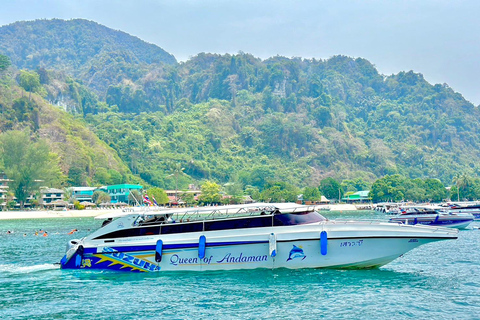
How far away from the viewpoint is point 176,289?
78.3 feet

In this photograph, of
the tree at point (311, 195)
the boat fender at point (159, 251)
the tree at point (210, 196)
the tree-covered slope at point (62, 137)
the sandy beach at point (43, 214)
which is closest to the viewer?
the boat fender at point (159, 251)

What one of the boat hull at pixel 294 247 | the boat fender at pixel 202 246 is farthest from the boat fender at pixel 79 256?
the boat fender at pixel 202 246

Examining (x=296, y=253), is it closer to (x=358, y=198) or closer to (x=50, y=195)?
(x=50, y=195)

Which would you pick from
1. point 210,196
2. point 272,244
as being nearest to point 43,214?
point 210,196

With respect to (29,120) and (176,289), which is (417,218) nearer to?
(176,289)

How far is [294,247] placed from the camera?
2597 centimetres

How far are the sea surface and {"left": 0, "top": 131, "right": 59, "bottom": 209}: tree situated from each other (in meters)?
106

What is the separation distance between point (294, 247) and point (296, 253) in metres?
0.29

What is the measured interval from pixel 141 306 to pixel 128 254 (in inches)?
240

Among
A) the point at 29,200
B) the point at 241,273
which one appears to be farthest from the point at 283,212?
the point at 29,200

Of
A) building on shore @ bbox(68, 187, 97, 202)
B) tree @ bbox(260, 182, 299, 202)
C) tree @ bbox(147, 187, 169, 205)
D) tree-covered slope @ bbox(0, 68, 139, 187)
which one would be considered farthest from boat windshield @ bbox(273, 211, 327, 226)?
tree-covered slope @ bbox(0, 68, 139, 187)

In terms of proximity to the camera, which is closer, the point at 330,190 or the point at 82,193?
the point at 82,193

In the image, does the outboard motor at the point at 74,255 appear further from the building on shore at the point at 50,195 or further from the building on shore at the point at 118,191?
the building on shore at the point at 118,191

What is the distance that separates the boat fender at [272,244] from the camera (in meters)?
25.7
